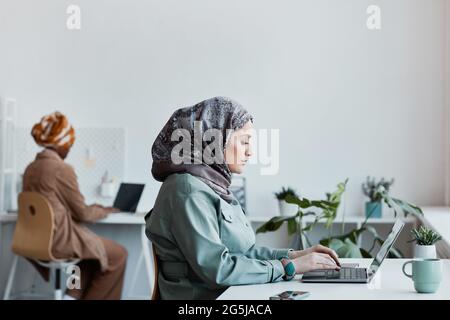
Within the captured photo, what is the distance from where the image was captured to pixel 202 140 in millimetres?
1898

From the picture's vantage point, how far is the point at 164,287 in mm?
1859

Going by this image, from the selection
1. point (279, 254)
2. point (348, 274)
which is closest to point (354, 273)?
point (348, 274)

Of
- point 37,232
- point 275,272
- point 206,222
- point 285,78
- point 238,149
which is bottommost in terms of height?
point 37,232

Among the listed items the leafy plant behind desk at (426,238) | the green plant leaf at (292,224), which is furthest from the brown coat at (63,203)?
the leafy plant behind desk at (426,238)

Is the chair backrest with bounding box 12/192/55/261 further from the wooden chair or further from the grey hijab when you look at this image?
the grey hijab

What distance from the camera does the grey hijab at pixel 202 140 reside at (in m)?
1.91

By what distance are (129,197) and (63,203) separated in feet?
1.26

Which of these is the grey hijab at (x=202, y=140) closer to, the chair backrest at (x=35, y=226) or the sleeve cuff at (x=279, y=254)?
the sleeve cuff at (x=279, y=254)

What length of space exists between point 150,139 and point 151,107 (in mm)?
182

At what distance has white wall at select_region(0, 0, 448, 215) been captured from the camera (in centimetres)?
407

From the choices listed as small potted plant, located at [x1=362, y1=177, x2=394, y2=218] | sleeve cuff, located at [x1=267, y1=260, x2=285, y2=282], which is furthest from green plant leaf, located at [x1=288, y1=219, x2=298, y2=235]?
sleeve cuff, located at [x1=267, y1=260, x2=285, y2=282]

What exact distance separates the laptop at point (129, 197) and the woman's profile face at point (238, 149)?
2.09m

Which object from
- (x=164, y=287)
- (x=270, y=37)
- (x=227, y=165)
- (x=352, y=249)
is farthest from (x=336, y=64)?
(x=164, y=287)

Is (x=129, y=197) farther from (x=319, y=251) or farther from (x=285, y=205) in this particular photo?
(x=319, y=251)
